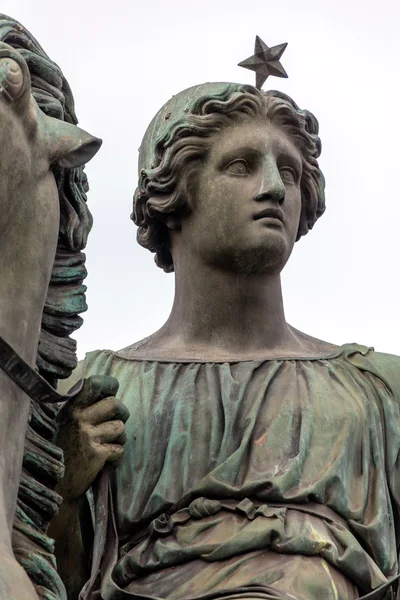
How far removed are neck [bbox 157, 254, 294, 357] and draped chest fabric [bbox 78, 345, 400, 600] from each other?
0.60 ft

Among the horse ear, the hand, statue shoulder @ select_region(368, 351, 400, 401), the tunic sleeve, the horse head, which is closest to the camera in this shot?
the horse head

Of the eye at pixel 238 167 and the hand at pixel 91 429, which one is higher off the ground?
the eye at pixel 238 167

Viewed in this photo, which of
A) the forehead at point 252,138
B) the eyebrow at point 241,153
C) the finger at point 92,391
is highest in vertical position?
the forehead at point 252,138

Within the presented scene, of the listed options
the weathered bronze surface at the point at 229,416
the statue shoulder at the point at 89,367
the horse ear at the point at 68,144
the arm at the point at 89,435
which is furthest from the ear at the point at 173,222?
the horse ear at the point at 68,144

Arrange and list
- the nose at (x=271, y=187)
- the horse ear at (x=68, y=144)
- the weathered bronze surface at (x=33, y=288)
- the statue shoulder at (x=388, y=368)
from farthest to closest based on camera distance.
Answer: the statue shoulder at (x=388, y=368) → the nose at (x=271, y=187) → the horse ear at (x=68, y=144) → the weathered bronze surface at (x=33, y=288)

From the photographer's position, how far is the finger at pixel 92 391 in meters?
10.6

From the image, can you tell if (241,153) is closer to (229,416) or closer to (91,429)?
(229,416)

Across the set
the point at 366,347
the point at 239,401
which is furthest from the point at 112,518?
the point at 366,347

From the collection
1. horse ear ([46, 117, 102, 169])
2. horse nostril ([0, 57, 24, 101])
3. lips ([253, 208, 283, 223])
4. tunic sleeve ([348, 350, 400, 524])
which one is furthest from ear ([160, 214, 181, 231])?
horse nostril ([0, 57, 24, 101])

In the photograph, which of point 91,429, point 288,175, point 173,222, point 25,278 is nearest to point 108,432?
point 91,429

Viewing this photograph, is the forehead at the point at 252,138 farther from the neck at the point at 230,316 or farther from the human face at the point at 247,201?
the neck at the point at 230,316

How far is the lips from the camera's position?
38.1 feet

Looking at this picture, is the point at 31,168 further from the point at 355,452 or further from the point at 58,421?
the point at 355,452

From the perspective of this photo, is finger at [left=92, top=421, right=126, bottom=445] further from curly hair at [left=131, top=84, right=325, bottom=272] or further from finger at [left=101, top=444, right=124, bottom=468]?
curly hair at [left=131, top=84, right=325, bottom=272]
